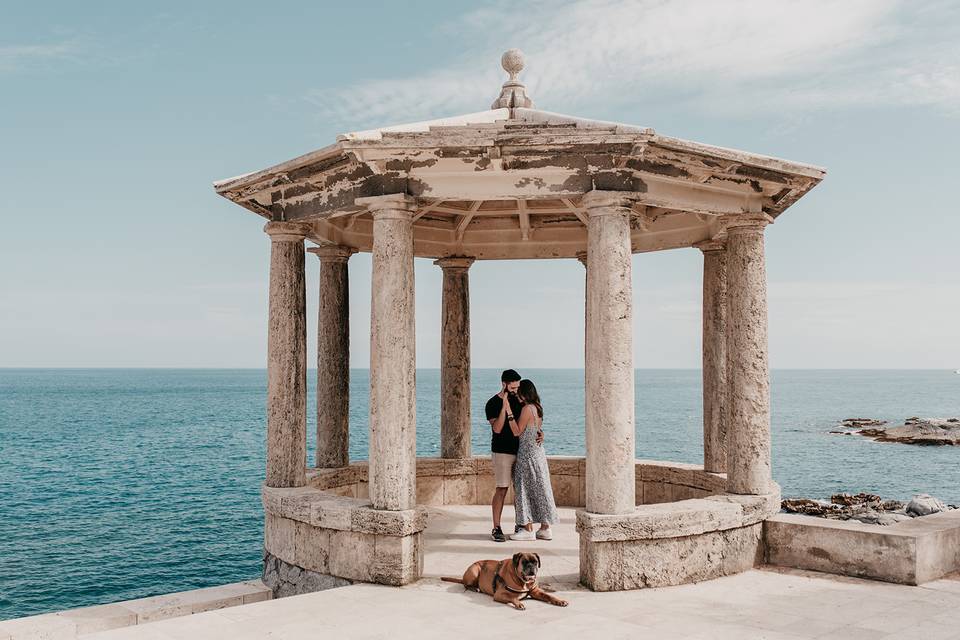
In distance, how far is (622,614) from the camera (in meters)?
7.64

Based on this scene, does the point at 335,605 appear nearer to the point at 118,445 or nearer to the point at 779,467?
the point at 779,467

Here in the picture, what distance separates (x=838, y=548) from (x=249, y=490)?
37656mm

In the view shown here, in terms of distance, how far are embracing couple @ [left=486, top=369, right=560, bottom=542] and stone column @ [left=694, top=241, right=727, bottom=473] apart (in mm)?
3285

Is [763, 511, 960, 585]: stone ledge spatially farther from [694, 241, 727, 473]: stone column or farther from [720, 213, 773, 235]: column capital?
[720, 213, 773, 235]: column capital

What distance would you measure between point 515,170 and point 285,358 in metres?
4.20

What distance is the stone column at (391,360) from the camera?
8828 mm

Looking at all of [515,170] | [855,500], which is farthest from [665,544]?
[855,500]

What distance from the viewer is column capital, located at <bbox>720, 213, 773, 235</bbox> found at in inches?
396

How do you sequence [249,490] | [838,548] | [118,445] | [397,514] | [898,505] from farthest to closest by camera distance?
[118,445], [249,490], [898,505], [838,548], [397,514]

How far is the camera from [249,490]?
42.4 metres

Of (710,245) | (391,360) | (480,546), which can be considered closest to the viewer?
(391,360)

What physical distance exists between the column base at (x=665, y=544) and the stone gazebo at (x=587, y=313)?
0.02 metres

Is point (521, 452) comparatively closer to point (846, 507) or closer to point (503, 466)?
point (503, 466)

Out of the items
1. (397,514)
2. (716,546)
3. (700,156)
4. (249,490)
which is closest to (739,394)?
(716,546)
